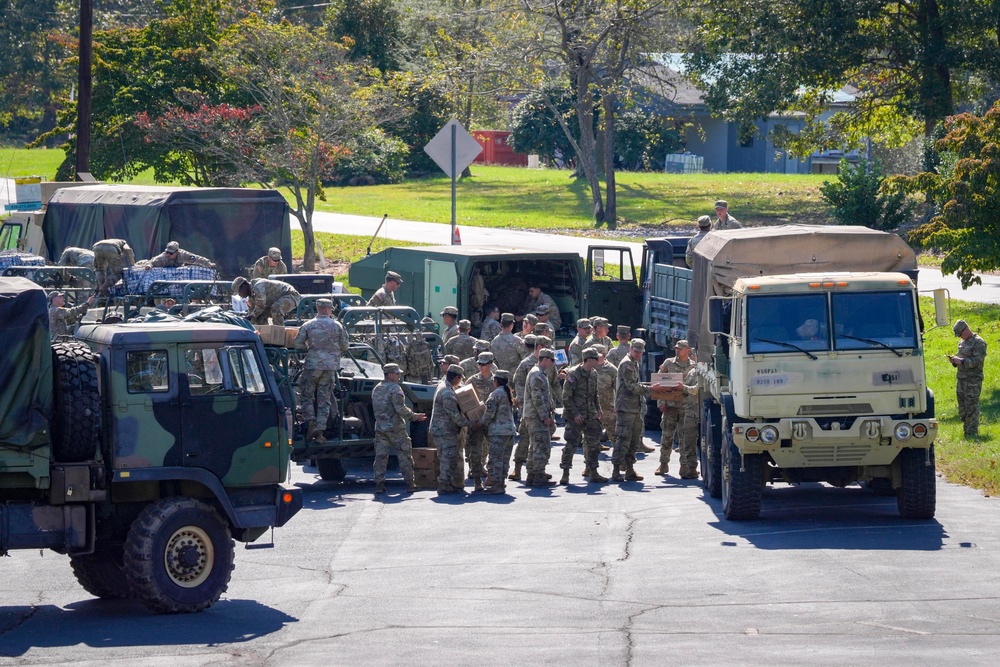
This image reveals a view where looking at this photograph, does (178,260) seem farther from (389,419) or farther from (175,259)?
(389,419)

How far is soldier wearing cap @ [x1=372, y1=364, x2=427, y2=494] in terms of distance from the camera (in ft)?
52.5

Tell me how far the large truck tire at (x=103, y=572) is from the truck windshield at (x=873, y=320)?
7.01 meters

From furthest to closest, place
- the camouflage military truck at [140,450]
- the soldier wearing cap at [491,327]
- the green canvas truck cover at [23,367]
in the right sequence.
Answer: the soldier wearing cap at [491,327] < the camouflage military truck at [140,450] < the green canvas truck cover at [23,367]

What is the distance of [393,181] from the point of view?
199 feet

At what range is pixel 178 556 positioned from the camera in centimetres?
1080

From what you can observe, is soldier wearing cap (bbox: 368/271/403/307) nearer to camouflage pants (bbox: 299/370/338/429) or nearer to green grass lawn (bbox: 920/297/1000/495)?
camouflage pants (bbox: 299/370/338/429)

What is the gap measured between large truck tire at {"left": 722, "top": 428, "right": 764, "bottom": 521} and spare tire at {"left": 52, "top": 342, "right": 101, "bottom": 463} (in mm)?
6300

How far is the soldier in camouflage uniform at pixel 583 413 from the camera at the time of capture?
55.0 ft

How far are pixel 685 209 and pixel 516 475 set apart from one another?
3147 centimetres

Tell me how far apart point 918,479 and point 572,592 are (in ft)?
14.0

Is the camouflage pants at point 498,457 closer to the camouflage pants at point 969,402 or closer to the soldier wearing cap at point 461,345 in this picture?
the soldier wearing cap at point 461,345

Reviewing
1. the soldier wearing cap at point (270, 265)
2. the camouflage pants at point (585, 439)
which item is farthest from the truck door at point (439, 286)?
the camouflage pants at point (585, 439)

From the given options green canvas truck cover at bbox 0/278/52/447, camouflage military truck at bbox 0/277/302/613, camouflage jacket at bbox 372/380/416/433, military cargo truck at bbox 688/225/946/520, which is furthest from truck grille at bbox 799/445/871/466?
green canvas truck cover at bbox 0/278/52/447

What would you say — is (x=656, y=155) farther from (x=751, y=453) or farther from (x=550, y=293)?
(x=751, y=453)
